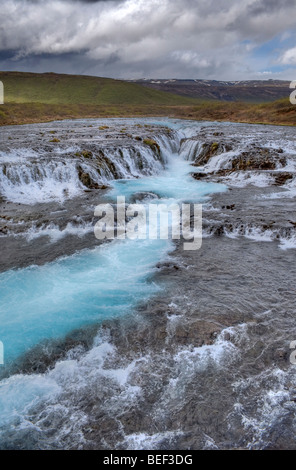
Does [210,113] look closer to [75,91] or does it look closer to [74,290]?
[74,290]

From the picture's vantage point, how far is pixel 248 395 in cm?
717

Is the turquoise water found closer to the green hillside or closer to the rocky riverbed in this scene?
the rocky riverbed

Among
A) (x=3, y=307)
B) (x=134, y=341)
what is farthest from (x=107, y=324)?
(x=3, y=307)

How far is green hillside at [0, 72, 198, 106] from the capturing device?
15900 centimetres

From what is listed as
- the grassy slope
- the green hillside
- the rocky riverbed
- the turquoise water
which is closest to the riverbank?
the grassy slope

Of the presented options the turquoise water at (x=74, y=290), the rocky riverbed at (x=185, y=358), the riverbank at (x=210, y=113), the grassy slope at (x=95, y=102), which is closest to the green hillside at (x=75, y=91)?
the grassy slope at (x=95, y=102)

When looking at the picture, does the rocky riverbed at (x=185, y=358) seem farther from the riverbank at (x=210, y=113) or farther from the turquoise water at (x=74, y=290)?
the riverbank at (x=210, y=113)

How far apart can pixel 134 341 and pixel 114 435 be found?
2.75 meters

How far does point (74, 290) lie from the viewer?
1178cm

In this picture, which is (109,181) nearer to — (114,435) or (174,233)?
(174,233)

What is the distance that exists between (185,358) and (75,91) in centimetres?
19139

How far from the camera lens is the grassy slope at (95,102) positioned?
3261 inches

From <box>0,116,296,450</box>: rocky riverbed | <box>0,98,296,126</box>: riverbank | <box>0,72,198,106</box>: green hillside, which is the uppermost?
<box>0,72,198,106</box>: green hillside

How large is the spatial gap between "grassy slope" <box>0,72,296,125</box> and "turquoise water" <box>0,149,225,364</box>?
67.0 metres
